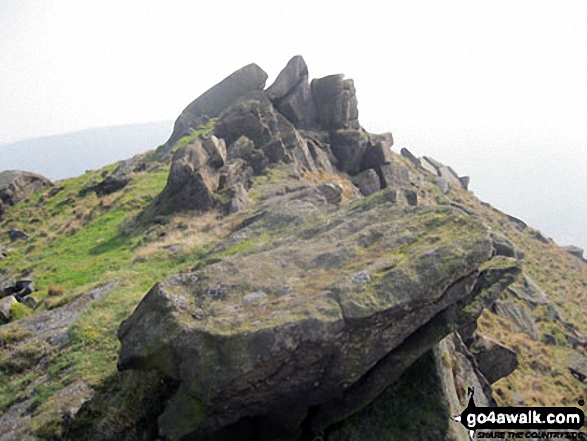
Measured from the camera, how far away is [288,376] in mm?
11234

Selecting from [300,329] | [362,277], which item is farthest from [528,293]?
[300,329]

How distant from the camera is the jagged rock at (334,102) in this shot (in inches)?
2267

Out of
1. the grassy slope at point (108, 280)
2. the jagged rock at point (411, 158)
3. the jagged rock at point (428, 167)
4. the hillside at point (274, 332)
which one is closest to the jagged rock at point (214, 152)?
the grassy slope at point (108, 280)

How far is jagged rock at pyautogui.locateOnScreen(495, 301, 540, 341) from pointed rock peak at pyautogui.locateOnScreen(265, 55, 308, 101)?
38.4m

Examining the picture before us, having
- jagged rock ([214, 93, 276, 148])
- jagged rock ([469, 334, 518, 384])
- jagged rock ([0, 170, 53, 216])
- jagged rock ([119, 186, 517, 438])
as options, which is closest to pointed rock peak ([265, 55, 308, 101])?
jagged rock ([214, 93, 276, 148])

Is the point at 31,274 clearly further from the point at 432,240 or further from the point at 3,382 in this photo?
the point at 432,240

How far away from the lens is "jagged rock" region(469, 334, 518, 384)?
2531 centimetres

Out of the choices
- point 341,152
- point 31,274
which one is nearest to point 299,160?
point 341,152

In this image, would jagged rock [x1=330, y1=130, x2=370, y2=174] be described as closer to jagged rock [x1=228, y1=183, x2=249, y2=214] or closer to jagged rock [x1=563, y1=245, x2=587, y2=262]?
jagged rock [x1=228, y1=183, x2=249, y2=214]

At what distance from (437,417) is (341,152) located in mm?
44444

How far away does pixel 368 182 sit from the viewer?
49188mm

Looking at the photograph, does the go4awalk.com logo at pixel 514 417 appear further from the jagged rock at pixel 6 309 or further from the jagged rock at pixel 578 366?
the jagged rock at pixel 578 366

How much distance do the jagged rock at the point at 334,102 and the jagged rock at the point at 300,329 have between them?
45175 millimetres

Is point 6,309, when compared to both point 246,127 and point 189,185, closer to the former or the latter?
point 189,185
